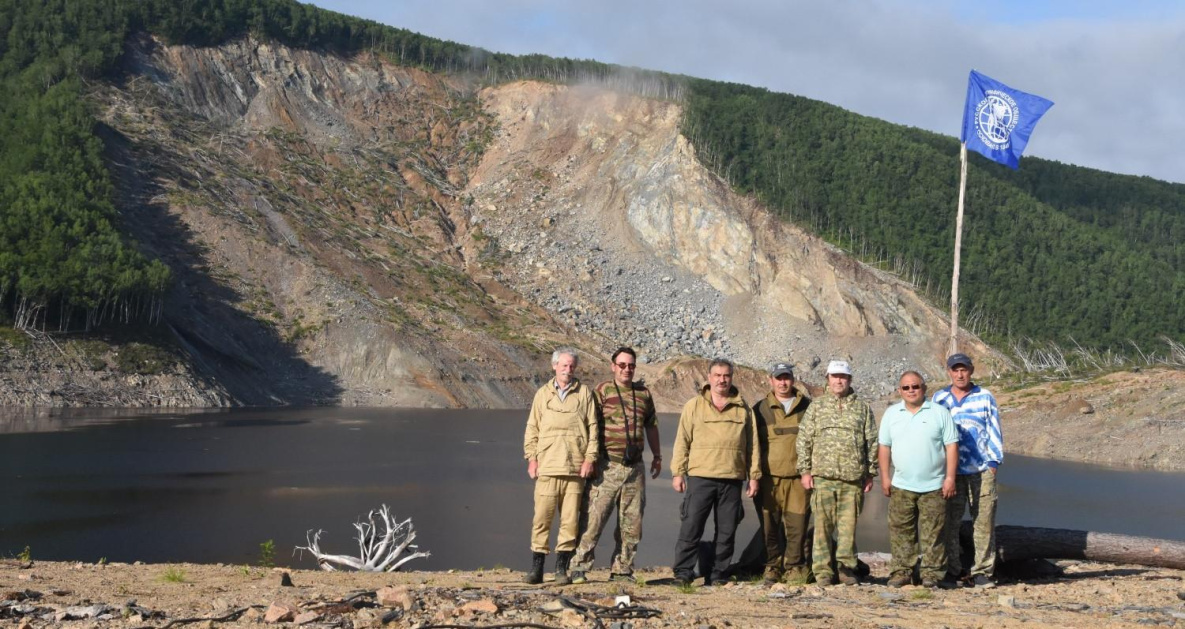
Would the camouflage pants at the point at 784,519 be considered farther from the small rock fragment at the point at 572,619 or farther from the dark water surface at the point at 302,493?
the dark water surface at the point at 302,493

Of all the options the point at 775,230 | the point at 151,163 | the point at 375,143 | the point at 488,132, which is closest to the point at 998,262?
the point at 775,230

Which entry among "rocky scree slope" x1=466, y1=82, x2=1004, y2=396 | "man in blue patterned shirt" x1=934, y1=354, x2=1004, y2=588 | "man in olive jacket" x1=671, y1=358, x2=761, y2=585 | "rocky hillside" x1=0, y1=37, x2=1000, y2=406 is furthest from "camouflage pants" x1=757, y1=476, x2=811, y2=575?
"rocky scree slope" x1=466, y1=82, x2=1004, y2=396

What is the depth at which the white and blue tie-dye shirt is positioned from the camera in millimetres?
9914

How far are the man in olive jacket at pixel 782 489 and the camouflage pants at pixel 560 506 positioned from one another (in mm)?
1656

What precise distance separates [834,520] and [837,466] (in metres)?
0.49

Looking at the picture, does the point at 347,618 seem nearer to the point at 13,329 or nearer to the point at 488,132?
the point at 13,329

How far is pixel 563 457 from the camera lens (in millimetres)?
9586

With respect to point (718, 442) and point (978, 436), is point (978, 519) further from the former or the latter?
point (718, 442)

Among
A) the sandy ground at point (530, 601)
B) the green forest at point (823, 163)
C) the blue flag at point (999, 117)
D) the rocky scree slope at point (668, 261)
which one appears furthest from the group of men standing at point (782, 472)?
the rocky scree slope at point (668, 261)

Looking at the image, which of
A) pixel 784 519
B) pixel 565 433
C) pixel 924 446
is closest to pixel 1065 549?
pixel 924 446

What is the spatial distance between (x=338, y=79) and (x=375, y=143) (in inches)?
239

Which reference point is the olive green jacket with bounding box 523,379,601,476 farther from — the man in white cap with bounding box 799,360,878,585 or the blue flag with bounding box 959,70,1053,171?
the blue flag with bounding box 959,70,1053,171

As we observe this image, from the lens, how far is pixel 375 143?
80.1 metres

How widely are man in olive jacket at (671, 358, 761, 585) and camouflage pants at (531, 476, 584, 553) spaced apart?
87 cm
